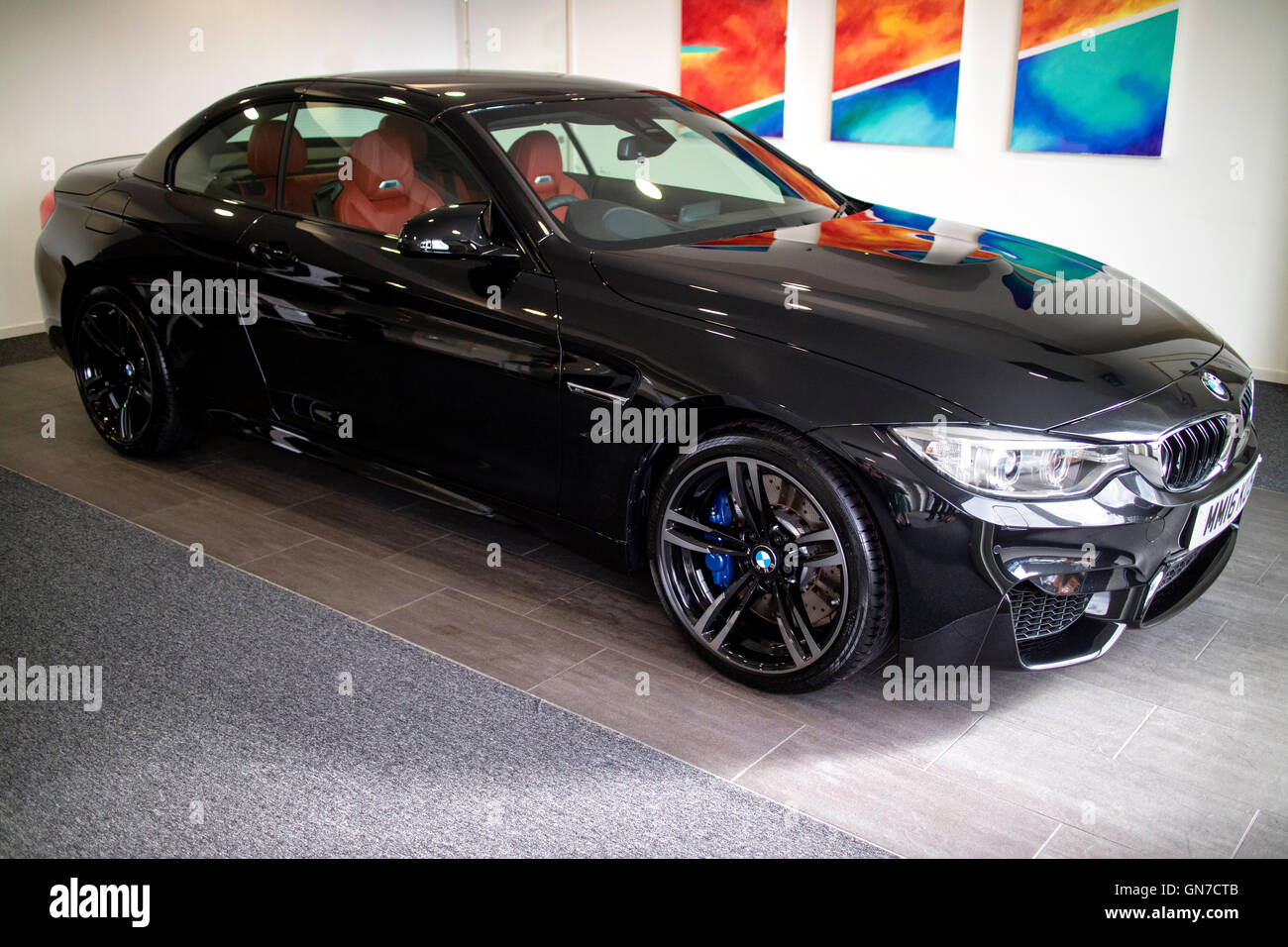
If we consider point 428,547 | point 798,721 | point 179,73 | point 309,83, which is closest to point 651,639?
point 798,721

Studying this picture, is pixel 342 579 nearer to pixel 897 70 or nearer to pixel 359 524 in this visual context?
pixel 359 524

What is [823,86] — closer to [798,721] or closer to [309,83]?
[309,83]

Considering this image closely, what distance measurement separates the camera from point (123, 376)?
13.0 ft

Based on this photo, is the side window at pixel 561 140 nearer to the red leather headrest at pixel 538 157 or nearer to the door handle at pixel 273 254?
the red leather headrest at pixel 538 157

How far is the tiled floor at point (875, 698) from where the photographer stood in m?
2.21

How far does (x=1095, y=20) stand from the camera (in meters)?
5.32

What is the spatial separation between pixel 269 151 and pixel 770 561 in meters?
2.07

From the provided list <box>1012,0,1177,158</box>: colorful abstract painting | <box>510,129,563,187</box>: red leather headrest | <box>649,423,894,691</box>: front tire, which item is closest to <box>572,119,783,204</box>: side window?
<box>510,129,563,187</box>: red leather headrest

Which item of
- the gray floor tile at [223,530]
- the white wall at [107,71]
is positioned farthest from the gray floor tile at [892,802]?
the white wall at [107,71]

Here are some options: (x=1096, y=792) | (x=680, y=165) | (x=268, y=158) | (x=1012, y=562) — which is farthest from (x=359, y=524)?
(x=1096, y=792)

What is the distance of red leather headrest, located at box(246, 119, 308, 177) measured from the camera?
3354 mm

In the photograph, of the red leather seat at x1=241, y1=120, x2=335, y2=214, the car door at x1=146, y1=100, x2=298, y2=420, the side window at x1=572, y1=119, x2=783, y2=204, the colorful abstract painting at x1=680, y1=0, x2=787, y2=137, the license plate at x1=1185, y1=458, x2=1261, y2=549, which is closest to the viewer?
the license plate at x1=1185, y1=458, x2=1261, y2=549

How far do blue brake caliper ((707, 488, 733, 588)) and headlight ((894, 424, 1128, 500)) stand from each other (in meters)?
0.52

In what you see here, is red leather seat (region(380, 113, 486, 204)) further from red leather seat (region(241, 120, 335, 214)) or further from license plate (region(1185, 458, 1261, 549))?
license plate (region(1185, 458, 1261, 549))
